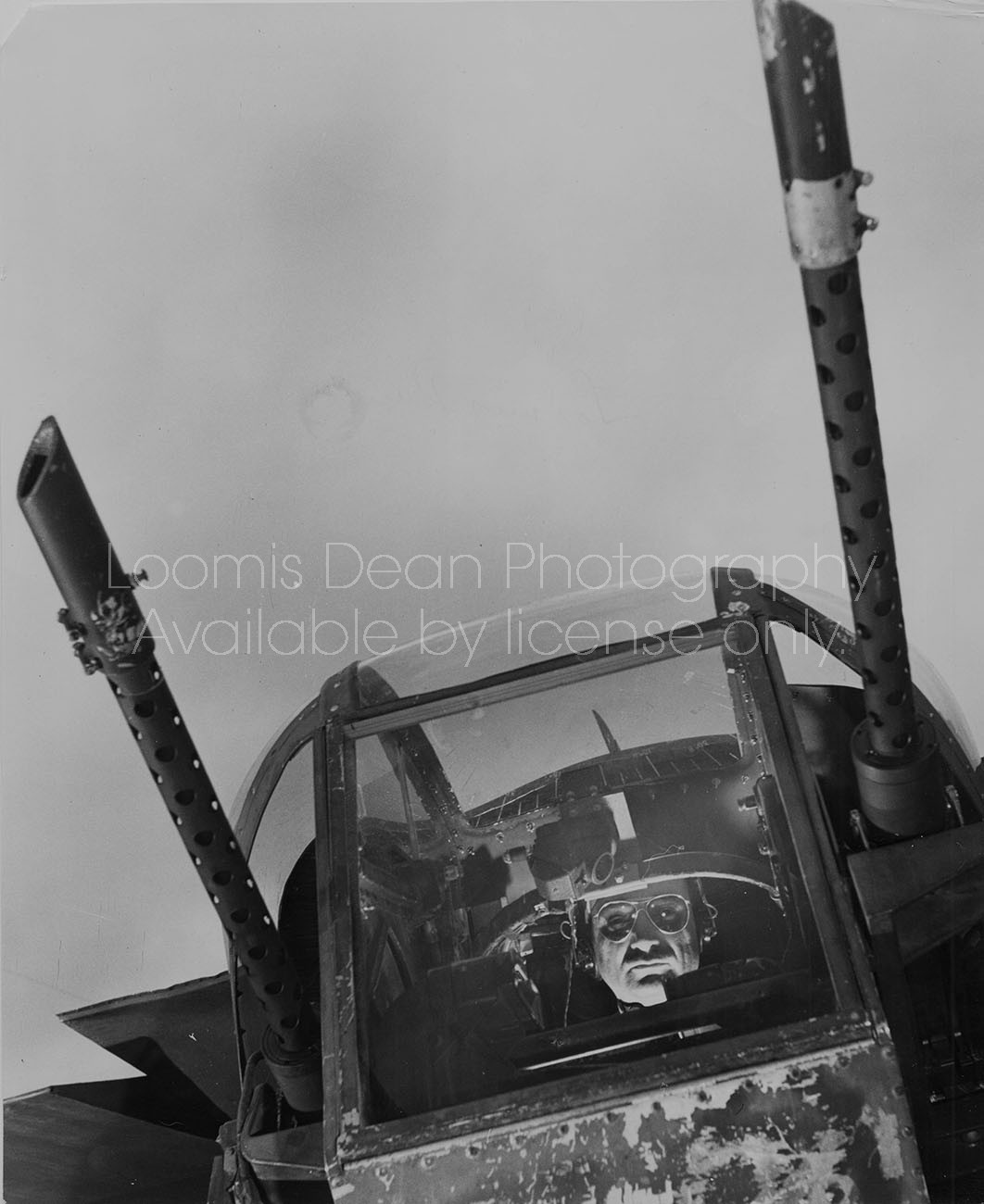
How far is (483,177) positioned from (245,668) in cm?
90

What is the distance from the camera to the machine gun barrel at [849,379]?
99 cm

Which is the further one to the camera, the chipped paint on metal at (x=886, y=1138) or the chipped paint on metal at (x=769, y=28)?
the chipped paint on metal at (x=886, y=1138)

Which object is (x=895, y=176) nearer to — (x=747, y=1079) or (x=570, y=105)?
(x=570, y=105)

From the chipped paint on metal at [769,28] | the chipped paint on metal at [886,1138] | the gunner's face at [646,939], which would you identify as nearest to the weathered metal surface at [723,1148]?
the chipped paint on metal at [886,1138]

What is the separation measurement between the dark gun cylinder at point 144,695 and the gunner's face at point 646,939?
44cm

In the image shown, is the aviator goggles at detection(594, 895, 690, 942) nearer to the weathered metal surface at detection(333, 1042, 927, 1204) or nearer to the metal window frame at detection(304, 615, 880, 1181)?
the metal window frame at detection(304, 615, 880, 1181)

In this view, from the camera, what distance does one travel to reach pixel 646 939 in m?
1.60

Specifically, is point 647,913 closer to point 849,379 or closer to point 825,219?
point 849,379

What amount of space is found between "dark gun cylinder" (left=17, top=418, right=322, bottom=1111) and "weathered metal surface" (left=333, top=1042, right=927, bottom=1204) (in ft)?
0.92

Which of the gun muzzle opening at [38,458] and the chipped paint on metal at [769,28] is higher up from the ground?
the chipped paint on metal at [769,28]

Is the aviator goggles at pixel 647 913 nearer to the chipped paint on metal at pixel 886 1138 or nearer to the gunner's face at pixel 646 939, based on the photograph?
the gunner's face at pixel 646 939

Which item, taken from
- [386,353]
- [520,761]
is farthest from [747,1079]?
[386,353]

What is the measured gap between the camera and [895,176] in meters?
1.93

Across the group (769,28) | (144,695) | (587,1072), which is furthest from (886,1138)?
(769,28)
